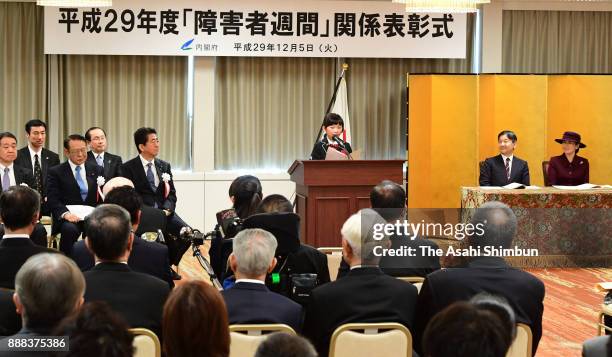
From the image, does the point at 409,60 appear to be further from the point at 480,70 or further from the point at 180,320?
the point at 180,320

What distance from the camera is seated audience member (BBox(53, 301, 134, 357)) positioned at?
6.43 feet

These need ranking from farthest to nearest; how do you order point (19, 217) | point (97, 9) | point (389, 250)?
1. point (97, 9)
2. point (389, 250)
3. point (19, 217)

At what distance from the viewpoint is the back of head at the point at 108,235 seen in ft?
11.1

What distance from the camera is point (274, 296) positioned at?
3328 millimetres

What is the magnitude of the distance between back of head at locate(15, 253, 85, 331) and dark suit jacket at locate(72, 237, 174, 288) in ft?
6.24

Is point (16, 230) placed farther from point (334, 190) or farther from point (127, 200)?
point (334, 190)

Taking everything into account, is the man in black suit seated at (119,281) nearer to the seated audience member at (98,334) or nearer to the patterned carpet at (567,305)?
the seated audience member at (98,334)

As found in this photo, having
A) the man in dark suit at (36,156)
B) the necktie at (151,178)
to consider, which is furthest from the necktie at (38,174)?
the necktie at (151,178)

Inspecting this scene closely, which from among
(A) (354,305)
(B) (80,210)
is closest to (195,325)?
(A) (354,305)

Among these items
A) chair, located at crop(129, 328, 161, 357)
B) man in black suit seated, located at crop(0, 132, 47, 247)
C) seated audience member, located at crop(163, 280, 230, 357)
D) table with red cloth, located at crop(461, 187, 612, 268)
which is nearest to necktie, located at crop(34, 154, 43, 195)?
man in black suit seated, located at crop(0, 132, 47, 247)

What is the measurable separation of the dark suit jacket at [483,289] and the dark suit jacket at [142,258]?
149cm

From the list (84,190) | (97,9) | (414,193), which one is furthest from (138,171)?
(414,193)

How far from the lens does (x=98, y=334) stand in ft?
6.52

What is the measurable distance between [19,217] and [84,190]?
125 inches
